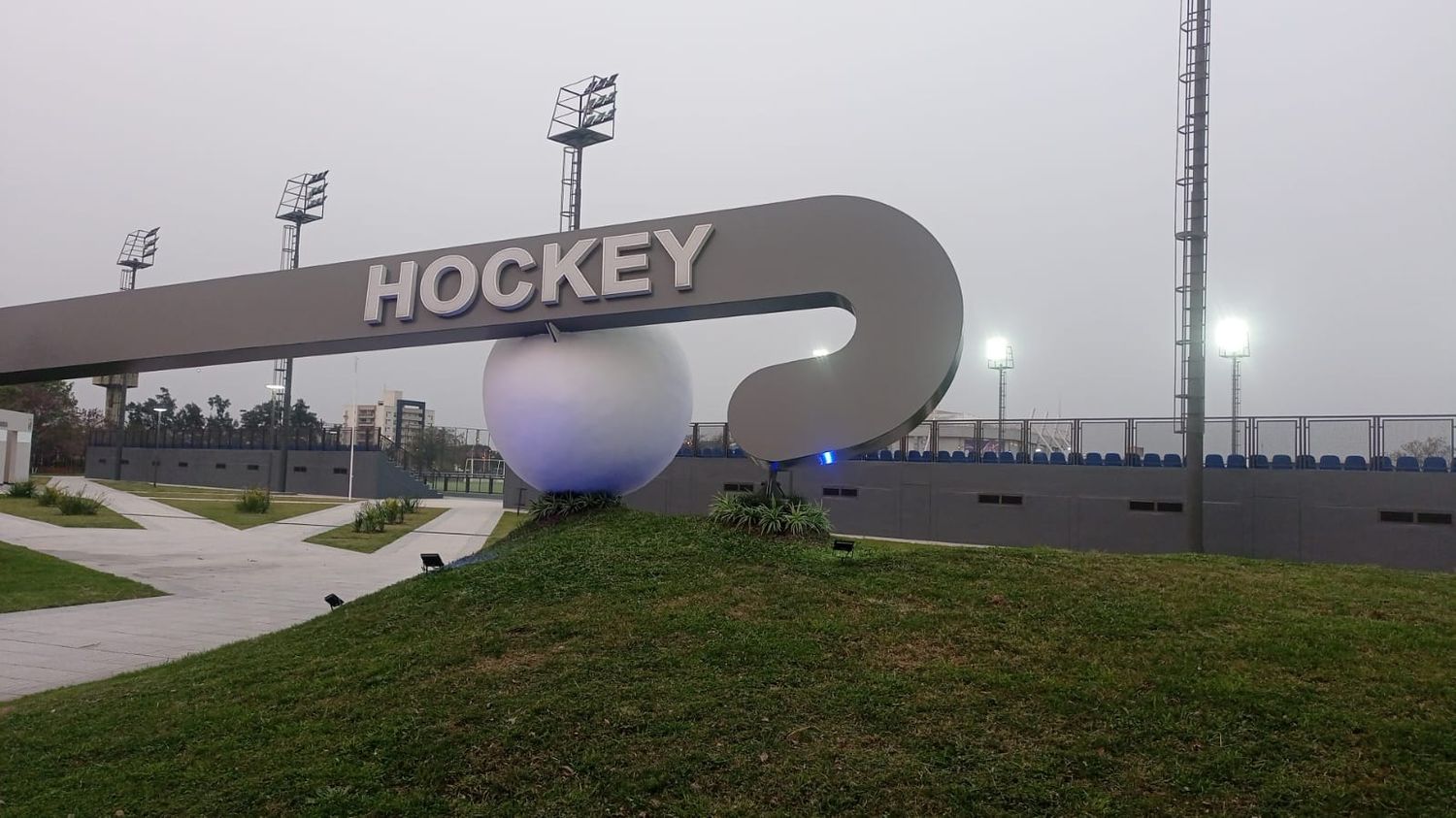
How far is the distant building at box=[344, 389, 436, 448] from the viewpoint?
65.4 m

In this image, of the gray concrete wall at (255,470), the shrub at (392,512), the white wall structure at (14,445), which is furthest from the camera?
the gray concrete wall at (255,470)

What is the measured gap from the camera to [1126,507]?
21.4 metres

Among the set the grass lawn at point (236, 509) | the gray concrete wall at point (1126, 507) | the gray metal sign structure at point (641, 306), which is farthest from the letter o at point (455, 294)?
the grass lawn at point (236, 509)

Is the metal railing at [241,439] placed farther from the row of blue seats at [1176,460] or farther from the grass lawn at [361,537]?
the row of blue seats at [1176,460]

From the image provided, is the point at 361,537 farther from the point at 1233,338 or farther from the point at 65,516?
the point at 1233,338

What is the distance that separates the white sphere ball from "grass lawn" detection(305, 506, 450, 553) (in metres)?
11.3

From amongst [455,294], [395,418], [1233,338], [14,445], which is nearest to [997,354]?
[1233,338]

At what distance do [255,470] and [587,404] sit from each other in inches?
1741

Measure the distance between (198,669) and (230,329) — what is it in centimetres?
733

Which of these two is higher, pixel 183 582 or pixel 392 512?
pixel 392 512

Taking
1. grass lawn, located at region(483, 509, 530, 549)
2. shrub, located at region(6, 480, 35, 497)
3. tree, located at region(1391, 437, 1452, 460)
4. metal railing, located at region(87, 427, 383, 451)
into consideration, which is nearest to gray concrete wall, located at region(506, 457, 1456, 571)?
tree, located at region(1391, 437, 1452, 460)

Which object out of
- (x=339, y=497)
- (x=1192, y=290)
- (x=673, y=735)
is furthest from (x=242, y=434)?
(x=673, y=735)

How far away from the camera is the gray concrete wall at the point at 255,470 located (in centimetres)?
4516

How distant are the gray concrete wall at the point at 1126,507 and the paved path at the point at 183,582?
835 cm
